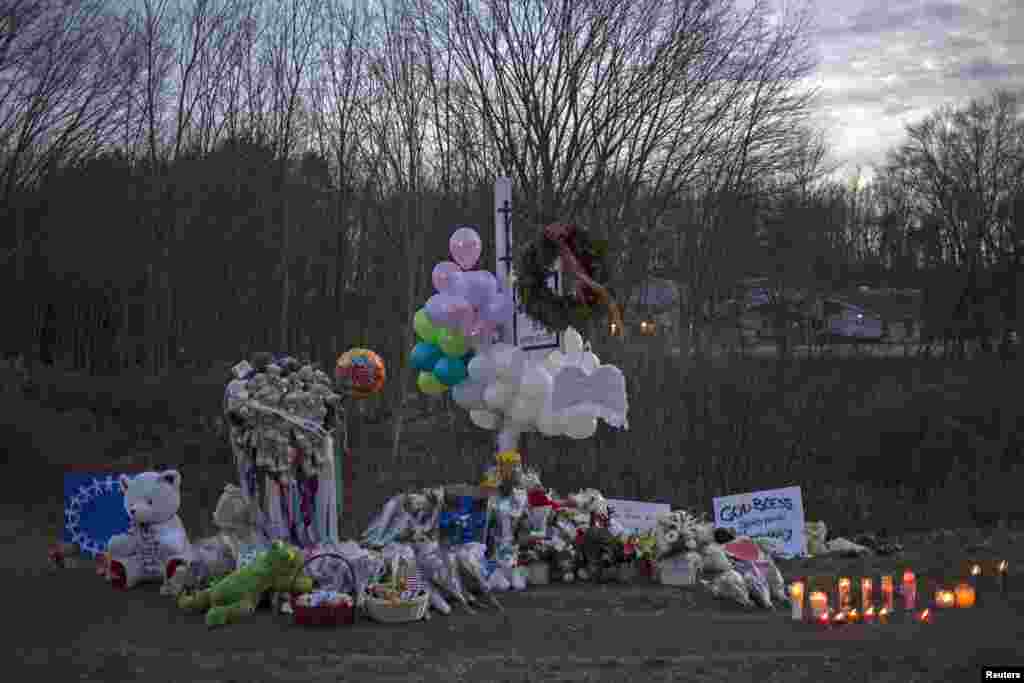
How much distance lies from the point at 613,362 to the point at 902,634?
8.73m

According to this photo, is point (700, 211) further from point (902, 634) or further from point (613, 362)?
Result: point (902, 634)

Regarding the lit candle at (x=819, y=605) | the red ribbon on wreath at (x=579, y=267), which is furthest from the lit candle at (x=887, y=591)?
the red ribbon on wreath at (x=579, y=267)

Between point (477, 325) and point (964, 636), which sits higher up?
point (477, 325)

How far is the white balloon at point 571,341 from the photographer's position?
10.4m

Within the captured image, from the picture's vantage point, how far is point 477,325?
33.8 feet

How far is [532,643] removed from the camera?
7.52m

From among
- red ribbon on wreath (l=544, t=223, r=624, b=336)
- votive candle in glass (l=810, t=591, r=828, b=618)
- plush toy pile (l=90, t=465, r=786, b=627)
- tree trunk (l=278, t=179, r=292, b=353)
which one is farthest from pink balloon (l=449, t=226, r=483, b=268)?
tree trunk (l=278, t=179, r=292, b=353)

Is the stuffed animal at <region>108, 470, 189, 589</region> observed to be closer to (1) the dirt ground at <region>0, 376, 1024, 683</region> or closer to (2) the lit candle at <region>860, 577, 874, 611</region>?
(1) the dirt ground at <region>0, 376, 1024, 683</region>

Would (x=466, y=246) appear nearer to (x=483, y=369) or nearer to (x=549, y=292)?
(x=549, y=292)

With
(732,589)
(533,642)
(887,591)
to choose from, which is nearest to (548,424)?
(732,589)

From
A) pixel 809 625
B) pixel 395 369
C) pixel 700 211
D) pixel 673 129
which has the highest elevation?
pixel 673 129

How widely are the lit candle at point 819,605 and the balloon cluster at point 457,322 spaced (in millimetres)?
3910

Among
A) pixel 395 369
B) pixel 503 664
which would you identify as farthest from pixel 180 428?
pixel 503 664

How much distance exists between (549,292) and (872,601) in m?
3.95
